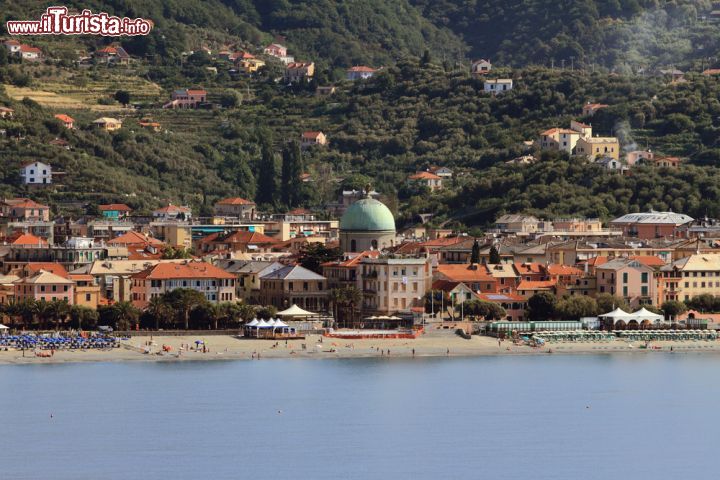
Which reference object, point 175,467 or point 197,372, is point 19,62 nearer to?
point 197,372

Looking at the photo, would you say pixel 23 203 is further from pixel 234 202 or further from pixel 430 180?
pixel 430 180

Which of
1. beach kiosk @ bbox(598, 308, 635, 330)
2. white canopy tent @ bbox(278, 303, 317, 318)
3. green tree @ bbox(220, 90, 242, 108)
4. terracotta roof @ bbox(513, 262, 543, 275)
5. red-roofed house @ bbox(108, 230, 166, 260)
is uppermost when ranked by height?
green tree @ bbox(220, 90, 242, 108)

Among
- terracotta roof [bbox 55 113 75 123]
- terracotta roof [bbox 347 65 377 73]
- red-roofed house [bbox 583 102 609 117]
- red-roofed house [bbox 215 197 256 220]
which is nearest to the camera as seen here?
red-roofed house [bbox 215 197 256 220]

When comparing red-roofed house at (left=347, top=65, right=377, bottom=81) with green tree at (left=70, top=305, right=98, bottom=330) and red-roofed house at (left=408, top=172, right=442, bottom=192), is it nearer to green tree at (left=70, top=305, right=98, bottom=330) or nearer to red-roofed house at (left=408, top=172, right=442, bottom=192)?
red-roofed house at (left=408, top=172, right=442, bottom=192)


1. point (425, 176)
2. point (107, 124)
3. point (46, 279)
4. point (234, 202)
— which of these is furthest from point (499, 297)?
point (107, 124)

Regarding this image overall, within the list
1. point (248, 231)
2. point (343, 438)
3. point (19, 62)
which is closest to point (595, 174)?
point (248, 231)

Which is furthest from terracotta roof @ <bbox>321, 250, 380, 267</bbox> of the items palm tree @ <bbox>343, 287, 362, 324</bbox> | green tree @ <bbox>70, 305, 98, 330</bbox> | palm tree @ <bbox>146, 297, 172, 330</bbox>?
green tree @ <bbox>70, 305, 98, 330</bbox>
